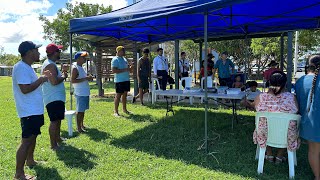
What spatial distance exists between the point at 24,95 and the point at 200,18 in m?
4.58

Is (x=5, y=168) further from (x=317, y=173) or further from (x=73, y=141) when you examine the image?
(x=317, y=173)

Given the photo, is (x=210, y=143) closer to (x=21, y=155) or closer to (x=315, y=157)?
(x=315, y=157)

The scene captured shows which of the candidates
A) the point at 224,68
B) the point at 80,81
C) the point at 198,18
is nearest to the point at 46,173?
the point at 80,81

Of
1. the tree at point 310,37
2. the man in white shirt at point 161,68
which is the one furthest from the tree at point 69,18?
the tree at point 310,37

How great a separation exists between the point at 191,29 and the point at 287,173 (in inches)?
209

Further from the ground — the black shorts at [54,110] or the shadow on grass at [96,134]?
the black shorts at [54,110]

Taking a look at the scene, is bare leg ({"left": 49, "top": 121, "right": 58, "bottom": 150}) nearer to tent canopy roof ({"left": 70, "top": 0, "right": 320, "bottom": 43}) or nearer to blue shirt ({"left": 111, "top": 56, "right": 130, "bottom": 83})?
tent canopy roof ({"left": 70, "top": 0, "right": 320, "bottom": 43})

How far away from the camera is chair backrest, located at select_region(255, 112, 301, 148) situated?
11.4 feet

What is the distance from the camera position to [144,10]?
4688 millimetres

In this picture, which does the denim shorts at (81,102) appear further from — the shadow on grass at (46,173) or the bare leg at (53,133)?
the shadow on grass at (46,173)

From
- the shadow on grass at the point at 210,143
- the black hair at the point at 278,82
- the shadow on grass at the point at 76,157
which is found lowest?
the shadow on grass at the point at 76,157

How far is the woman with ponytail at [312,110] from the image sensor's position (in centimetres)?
315

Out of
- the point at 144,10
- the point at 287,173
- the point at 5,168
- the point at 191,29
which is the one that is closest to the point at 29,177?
the point at 5,168

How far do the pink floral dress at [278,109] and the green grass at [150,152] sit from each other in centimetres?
42
